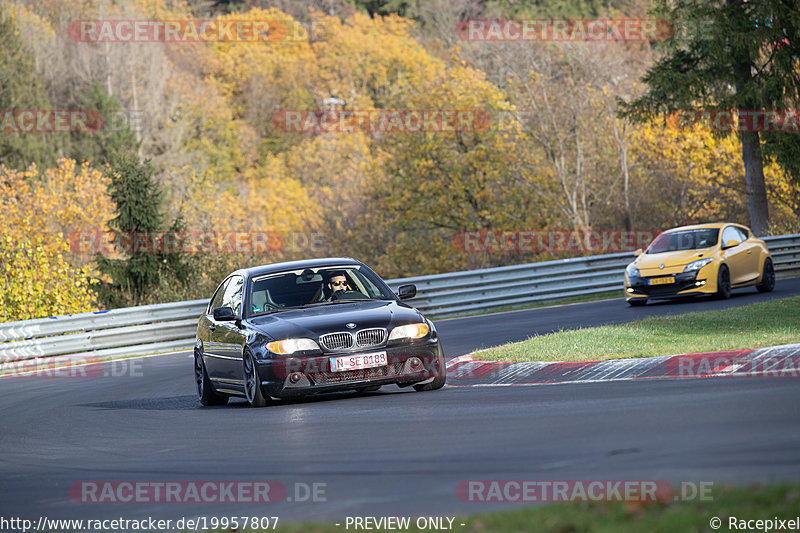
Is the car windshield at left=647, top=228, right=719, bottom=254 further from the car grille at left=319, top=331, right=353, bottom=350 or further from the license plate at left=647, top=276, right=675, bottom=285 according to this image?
the car grille at left=319, top=331, right=353, bottom=350

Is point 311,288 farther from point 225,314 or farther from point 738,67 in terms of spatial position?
point 738,67

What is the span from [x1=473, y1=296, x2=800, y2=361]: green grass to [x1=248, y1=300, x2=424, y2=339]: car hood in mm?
2163

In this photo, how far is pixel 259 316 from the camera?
1241 cm

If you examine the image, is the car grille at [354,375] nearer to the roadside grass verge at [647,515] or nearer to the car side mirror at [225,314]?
the car side mirror at [225,314]

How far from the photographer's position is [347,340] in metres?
11.4

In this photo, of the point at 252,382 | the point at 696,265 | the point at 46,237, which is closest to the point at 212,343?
the point at 252,382

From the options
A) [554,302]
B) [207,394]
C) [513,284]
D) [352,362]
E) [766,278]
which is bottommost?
[554,302]

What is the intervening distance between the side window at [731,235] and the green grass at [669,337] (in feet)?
17.5

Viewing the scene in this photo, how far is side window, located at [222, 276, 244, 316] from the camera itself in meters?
13.0

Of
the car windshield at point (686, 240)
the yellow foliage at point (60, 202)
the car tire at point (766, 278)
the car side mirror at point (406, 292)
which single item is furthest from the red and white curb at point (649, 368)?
the yellow foliage at point (60, 202)

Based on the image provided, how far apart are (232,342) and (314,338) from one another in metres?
1.52

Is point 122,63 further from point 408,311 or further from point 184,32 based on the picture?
point 408,311

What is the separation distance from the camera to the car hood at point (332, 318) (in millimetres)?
11484

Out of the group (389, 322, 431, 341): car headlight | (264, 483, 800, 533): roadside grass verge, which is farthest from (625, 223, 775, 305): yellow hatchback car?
(264, 483, 800, 533): roadside grass verge
